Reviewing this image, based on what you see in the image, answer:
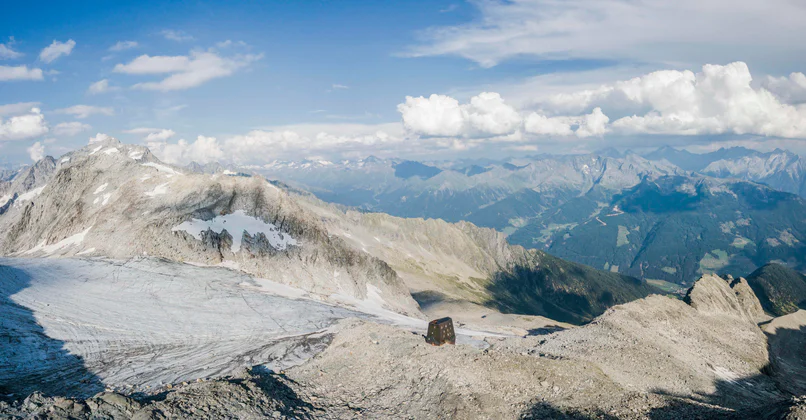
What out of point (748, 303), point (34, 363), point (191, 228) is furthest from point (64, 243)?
point (748, 303)

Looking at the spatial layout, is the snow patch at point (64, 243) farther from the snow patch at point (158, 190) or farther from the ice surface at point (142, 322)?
the snow patch at point (158, 190)

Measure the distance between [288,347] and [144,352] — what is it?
16.3 m

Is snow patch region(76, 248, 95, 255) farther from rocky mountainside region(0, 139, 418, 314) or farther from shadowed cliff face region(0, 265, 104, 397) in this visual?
shadowed cliff face region(0, 265, 104, 397)

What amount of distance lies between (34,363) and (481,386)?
42.1 metres

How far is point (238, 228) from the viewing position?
101188 mm

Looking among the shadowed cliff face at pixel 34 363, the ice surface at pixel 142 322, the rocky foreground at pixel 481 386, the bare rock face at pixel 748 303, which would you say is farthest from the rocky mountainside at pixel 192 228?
the bare rock face at pixel 748 303

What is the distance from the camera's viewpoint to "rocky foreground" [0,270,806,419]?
84.3ft

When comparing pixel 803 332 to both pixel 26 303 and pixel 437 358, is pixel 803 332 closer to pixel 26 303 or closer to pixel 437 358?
pixel 437 358

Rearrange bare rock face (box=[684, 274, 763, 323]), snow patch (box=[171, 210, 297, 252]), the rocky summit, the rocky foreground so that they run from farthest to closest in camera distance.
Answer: snow patch (box=[171, 210, 297, 252]) < bare rock face (box=[684, 274, 763, 323]) < the rocky summit < the rocky foreground

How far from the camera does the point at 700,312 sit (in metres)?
87.6

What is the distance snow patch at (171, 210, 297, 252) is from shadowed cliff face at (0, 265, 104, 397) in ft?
141

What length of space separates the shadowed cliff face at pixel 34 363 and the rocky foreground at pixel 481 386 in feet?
37.5

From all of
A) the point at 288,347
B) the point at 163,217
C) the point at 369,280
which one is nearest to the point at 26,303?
the point at 288,347

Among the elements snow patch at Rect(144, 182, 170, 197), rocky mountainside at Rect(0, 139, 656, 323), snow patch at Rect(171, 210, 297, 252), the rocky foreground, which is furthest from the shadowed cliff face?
snow patch at Rect(144, 182, 170, 197)
